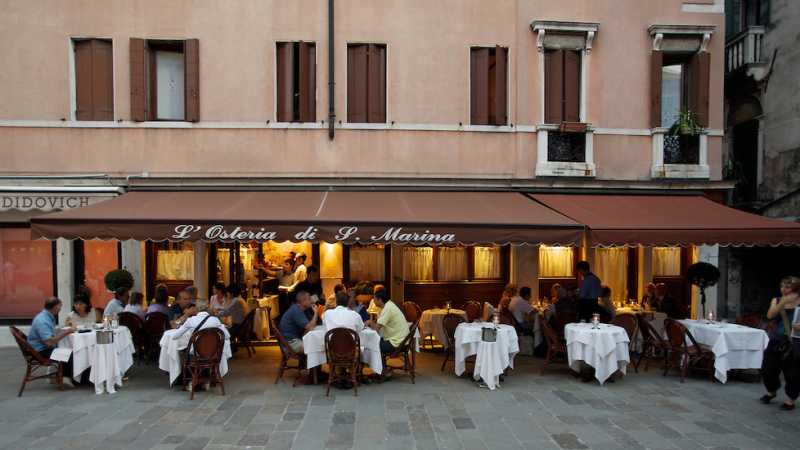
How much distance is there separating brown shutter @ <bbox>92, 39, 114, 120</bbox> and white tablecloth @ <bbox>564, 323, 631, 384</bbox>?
393 inches

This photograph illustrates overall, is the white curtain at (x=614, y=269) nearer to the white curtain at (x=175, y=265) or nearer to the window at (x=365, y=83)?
the window at (x=365, y=83)

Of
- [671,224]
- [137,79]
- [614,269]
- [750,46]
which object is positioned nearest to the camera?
[671,224]

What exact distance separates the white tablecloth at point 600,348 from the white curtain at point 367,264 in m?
5.00

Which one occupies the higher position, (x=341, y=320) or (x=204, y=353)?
(x=341, y=320)

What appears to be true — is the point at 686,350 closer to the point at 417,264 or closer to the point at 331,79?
the point at 417,264

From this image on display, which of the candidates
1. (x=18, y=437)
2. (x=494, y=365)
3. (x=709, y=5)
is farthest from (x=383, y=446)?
(x=709, y=5)

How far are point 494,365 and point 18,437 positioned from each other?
605 cm

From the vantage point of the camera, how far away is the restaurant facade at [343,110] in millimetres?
9727

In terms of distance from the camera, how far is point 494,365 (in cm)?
722

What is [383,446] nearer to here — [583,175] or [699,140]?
[583,175]

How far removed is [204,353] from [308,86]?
5824 millimetres

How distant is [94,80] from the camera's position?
9.82m

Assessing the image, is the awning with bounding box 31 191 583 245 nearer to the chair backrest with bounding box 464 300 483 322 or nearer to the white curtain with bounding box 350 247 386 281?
the chair backrest with bounding box 464 300 483 322

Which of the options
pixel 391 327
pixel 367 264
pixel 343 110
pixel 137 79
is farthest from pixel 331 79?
pixel 391 327
